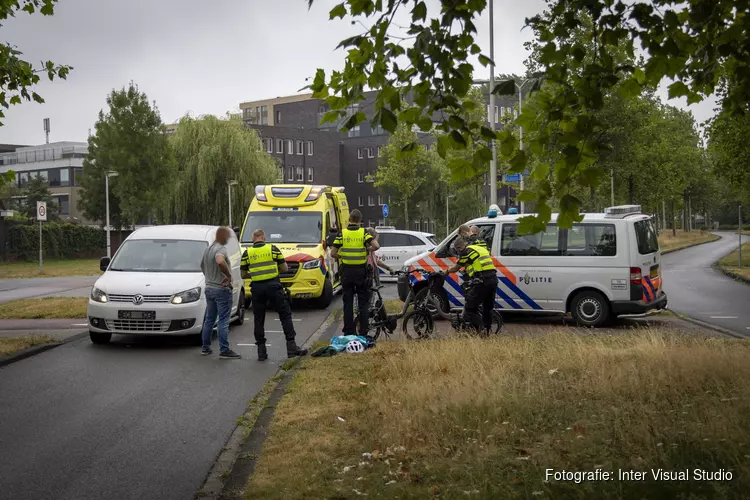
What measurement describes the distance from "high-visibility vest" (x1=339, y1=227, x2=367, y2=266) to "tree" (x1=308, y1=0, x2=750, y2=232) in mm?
6448

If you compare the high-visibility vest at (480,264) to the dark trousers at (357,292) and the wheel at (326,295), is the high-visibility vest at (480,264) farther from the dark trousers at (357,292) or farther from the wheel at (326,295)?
the wheel at (326,295)

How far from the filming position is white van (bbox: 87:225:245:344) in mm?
13062

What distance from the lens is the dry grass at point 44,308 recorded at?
18.7 meters

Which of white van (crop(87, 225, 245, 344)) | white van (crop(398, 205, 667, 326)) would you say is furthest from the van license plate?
white van (crop(398, 205, 667, 326))

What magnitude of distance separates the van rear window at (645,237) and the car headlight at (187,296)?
298 inches

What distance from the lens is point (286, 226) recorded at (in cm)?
2077

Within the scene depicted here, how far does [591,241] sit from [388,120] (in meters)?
10.7

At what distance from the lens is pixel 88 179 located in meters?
68.3

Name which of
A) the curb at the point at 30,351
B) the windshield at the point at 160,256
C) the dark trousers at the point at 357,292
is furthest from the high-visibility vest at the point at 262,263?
the curb at the point at 30,351

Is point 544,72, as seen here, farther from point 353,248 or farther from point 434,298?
point 434,298

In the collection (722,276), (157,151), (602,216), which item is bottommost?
(722,276)

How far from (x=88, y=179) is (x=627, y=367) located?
214 feet

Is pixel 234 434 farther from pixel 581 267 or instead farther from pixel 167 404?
pixel 581 267

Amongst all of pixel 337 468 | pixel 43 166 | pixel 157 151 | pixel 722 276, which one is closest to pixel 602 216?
pixel 337 468
